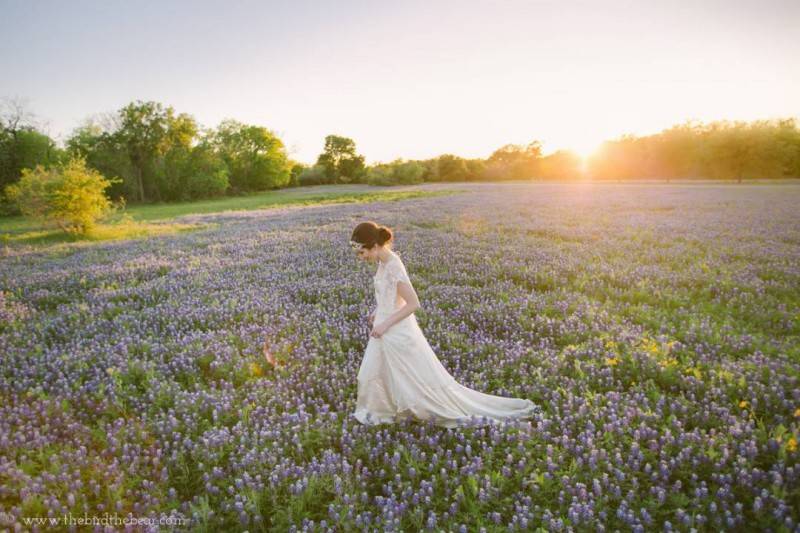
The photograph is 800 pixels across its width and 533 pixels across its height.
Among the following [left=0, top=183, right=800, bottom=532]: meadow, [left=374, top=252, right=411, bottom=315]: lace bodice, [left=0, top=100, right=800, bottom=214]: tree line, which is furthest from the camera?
[left=0, top=100, right=800, bottom=214]: tree line

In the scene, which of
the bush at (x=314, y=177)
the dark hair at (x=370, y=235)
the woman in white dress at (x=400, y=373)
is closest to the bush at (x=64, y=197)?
the dark hair at (x=370, y=235)

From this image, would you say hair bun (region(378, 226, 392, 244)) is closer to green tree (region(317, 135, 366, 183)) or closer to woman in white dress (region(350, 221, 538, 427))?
woman in white dress (region(350, 221, 538, 427))

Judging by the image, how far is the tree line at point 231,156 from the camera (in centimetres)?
5675

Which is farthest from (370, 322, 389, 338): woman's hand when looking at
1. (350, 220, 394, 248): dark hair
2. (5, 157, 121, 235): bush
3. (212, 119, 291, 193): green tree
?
(212, 119, 291, 193): green tree

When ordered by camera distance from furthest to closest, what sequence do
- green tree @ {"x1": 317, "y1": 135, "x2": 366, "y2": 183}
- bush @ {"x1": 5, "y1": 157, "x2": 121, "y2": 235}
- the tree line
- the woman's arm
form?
green tree @ {"x1": 317, "y1": 135, "x2": 366, "y2": 183} < the tree line < bush @ {"x1": 5, "y1": 157, "x2": 121, "y2": 235} < the woman's arm

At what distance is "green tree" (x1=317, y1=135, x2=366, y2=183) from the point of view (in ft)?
304

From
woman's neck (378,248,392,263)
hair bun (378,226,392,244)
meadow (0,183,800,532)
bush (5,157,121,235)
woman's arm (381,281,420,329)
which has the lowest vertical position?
meadow (0,183,800,532)

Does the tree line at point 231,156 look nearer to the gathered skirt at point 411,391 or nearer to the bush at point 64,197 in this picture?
the bush at point 64,197

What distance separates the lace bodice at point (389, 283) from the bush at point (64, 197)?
20.3 metres

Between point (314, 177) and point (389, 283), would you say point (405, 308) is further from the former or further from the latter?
point (314, 177)

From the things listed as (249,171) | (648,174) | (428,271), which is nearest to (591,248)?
(428,271)

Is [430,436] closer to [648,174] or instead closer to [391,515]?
[391,515]

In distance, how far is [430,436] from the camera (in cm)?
404

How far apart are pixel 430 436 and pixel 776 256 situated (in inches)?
442
